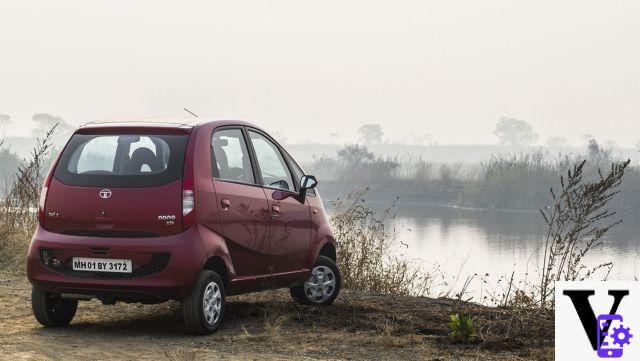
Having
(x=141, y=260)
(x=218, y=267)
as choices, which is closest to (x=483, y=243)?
(x=218, y=267)

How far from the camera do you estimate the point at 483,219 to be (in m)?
45.0

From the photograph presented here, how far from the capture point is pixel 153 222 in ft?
24.3

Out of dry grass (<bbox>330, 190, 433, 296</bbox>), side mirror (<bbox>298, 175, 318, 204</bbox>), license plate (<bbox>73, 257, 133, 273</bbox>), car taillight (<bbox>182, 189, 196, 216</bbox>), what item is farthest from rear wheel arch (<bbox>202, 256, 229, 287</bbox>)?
dry grass (<bbox>330, 190, 433, 296</bbox>)

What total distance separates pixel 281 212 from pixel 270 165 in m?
0.50

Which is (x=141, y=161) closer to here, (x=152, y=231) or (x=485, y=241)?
(x=152, y=231)

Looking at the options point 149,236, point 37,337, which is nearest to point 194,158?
point 149,236

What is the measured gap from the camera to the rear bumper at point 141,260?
7.38 meters

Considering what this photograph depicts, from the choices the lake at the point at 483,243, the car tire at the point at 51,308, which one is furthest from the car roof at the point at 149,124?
the lake at the point at 483,243

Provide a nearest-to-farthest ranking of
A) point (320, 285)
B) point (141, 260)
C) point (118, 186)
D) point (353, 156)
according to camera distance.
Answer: point (141, 260)
point (118, 186)
point (320, 285)
point (353, 156)

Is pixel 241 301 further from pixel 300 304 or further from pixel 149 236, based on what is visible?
pixel 149 236

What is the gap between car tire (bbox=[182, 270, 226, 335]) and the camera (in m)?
7.57

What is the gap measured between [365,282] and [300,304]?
296 centimetres

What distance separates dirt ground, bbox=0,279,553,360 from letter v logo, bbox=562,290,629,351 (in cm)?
58

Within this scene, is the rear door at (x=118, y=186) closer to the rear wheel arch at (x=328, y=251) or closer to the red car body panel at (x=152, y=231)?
the red car body panel at (x=152, y=231)
